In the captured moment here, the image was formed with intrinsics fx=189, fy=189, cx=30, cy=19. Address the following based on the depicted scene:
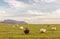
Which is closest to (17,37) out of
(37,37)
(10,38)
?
(10,38)

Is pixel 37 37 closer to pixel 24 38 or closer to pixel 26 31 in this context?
pixel 24 38

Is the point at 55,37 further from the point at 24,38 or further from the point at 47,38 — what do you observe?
the point at 24,38

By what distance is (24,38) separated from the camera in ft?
95.8

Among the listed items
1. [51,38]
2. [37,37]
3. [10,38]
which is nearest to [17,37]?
[10,38]

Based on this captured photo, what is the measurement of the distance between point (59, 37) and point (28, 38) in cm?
510

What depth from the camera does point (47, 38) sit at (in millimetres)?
29328

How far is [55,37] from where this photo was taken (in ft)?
98.7

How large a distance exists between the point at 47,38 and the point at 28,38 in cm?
297

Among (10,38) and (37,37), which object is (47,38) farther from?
(10,38)

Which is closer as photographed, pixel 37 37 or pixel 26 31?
pixel 37 37

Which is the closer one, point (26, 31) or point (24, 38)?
point (24, 38)

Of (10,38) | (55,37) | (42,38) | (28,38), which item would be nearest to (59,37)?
(55,37)

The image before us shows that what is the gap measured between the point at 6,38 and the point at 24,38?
2962 millimetres

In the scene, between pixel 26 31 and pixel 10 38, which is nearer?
pixel 10 38
